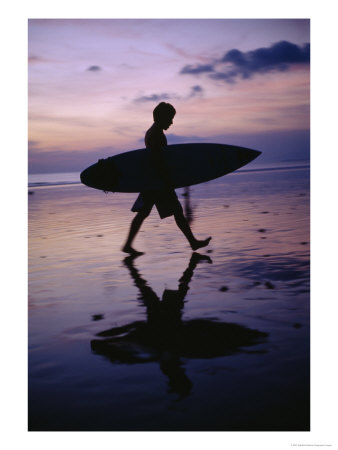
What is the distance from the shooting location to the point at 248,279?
412 cm

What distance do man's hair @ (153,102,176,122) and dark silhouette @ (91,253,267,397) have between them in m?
2.66

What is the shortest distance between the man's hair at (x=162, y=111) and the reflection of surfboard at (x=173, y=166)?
84 centimetres

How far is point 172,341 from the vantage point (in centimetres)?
279

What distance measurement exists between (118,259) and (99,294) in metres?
1.44

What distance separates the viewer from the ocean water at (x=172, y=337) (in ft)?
6.64

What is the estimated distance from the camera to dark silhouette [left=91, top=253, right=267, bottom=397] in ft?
8.22

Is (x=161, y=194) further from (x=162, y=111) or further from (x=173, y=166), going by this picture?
(x=173, y=166)

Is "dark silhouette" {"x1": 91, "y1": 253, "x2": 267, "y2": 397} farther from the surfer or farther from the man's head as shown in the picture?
the man's head

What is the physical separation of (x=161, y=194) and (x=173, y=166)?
1393 millimetres

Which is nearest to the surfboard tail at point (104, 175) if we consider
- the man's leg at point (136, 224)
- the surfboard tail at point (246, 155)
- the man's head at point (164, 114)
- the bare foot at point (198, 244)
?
the man's leg at point (136, 224)

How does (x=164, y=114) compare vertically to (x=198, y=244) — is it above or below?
above

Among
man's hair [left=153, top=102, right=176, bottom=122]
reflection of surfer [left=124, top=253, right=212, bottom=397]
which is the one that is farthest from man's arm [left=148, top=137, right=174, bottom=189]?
reflection of surfer [left=124, top=253, right=212, bottom=397]

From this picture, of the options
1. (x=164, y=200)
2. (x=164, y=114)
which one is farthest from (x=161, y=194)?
(x=164, y=114)

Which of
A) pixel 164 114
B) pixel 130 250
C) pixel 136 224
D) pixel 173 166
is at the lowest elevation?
pixel 130 250
